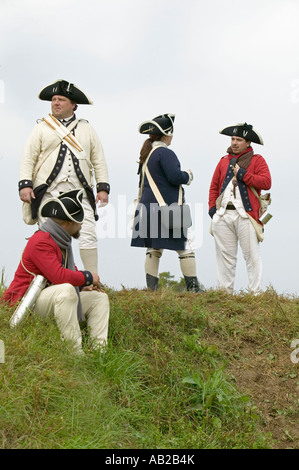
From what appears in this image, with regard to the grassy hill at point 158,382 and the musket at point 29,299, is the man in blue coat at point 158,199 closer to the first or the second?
the grassy hill at point 158,382

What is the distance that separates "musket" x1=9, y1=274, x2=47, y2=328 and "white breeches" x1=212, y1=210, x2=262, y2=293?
4.28 meters

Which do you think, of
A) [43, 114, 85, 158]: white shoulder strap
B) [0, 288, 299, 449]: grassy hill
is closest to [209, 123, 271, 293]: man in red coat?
[0, 288, 299, 449]: grassy hill

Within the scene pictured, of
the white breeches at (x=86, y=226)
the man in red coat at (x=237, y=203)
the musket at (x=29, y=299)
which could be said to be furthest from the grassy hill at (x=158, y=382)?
the man in red coat at (x=237, y=203)

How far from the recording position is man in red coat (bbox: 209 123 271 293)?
10.7 m

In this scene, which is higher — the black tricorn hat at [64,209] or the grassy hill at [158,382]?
the black tricorn hat at [64,209]

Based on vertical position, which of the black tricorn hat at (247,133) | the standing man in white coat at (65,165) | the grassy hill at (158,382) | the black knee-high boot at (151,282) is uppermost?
the black tricorn hat at (247,133)

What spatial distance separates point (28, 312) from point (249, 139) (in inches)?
209

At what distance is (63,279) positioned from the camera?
7133 millimetres

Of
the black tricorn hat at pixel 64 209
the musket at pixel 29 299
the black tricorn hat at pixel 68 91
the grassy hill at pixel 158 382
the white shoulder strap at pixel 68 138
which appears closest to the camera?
the grassy hill at pixel 158 382

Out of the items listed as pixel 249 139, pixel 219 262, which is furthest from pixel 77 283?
pixel 249 139

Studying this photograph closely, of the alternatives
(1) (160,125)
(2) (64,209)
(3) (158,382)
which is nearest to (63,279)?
(2) (64,209)

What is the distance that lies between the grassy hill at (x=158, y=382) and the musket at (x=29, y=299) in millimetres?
106

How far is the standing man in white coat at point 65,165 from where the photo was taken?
8.89 metres

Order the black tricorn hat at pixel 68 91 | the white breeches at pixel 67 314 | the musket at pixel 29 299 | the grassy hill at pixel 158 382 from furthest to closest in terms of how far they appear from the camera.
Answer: the black tricorn hat at pixel 68 91
the musket at pixel 29 299
the white breeches at pixel 67 314
the grassy hill at pixel 158 382
